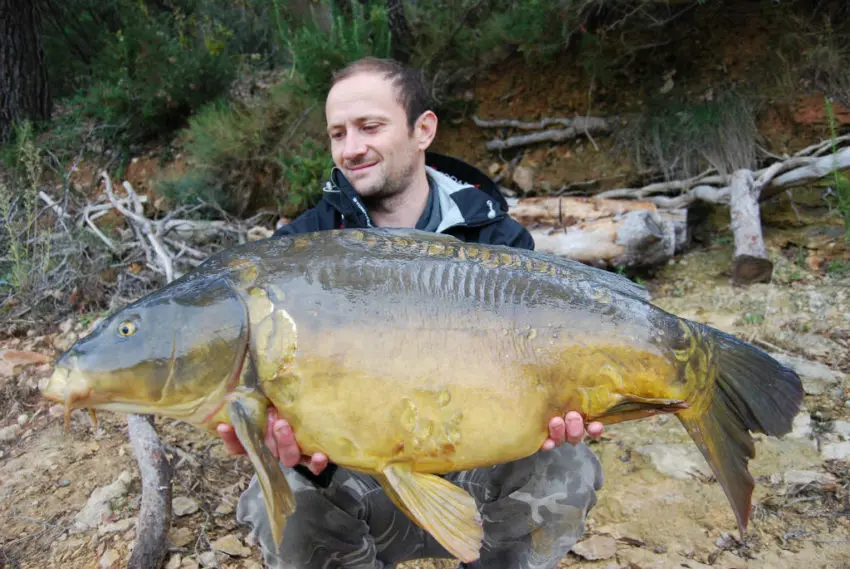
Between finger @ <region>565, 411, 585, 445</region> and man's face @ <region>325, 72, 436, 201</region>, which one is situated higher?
man's face @ <region>325, 72, 436, 201</region>

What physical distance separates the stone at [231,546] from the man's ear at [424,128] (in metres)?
1.64

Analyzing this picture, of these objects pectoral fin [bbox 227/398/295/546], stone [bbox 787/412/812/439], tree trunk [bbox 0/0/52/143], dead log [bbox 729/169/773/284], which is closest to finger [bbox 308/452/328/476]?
pectoral fin [bbox 227/398/295/546]

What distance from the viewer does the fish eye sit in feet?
4.37

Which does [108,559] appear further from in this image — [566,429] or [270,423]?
[566,429]

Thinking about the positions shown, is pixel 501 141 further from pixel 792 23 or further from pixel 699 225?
pixel 792 23

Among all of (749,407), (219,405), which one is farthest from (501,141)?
(219,405)

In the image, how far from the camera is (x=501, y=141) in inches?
221

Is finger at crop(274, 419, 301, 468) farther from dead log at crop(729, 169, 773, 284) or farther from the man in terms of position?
dead log at crop(729, 169, 773, 284)

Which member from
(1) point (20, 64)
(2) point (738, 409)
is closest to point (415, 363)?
(2) point (738, 409)

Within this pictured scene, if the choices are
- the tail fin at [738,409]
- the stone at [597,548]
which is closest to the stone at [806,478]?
the stone at [597,548]

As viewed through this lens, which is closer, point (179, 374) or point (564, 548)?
point (179, 374)

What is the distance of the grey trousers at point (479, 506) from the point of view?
5.60ft

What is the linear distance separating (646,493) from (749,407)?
999 millimetres

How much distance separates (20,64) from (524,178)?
555 centimetres
